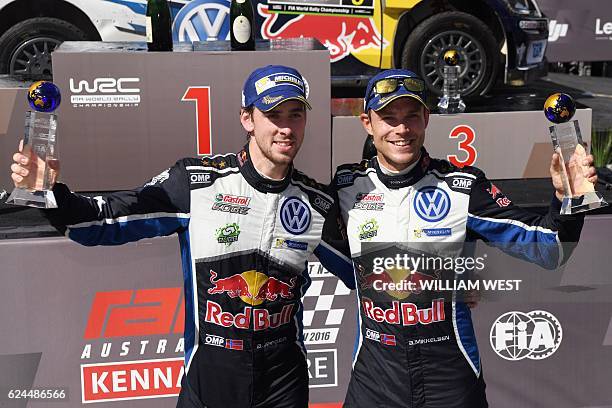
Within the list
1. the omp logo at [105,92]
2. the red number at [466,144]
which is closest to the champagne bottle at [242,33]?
the omp logo at [105,92]

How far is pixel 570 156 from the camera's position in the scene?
8.96 feet

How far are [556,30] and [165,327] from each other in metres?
8.71

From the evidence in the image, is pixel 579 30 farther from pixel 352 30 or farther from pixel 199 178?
pixel 199 178

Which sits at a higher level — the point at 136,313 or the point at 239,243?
the point at 239,243

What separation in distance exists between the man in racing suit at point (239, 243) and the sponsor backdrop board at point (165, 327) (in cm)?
88

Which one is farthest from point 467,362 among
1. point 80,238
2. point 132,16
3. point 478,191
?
point 132,16

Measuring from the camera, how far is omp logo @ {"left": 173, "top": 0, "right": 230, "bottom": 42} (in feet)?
26.6

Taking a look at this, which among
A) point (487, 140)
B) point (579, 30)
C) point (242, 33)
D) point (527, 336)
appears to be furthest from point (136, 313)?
point (579, 30)

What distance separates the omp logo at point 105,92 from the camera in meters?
5.78

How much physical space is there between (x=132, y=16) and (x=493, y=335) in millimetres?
5688

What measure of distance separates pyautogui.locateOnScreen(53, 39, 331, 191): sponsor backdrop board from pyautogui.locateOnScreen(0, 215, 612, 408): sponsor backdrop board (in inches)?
85.5

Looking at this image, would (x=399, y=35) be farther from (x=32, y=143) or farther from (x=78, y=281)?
(x=32, y=143)

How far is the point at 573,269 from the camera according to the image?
4012 mm

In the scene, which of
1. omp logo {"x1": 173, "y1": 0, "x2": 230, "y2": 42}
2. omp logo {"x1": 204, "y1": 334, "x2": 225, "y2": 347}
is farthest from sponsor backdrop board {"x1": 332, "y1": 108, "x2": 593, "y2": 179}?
omp logo {"x1": 204, "y1": 334, "x2": 225, "y2": 347}
